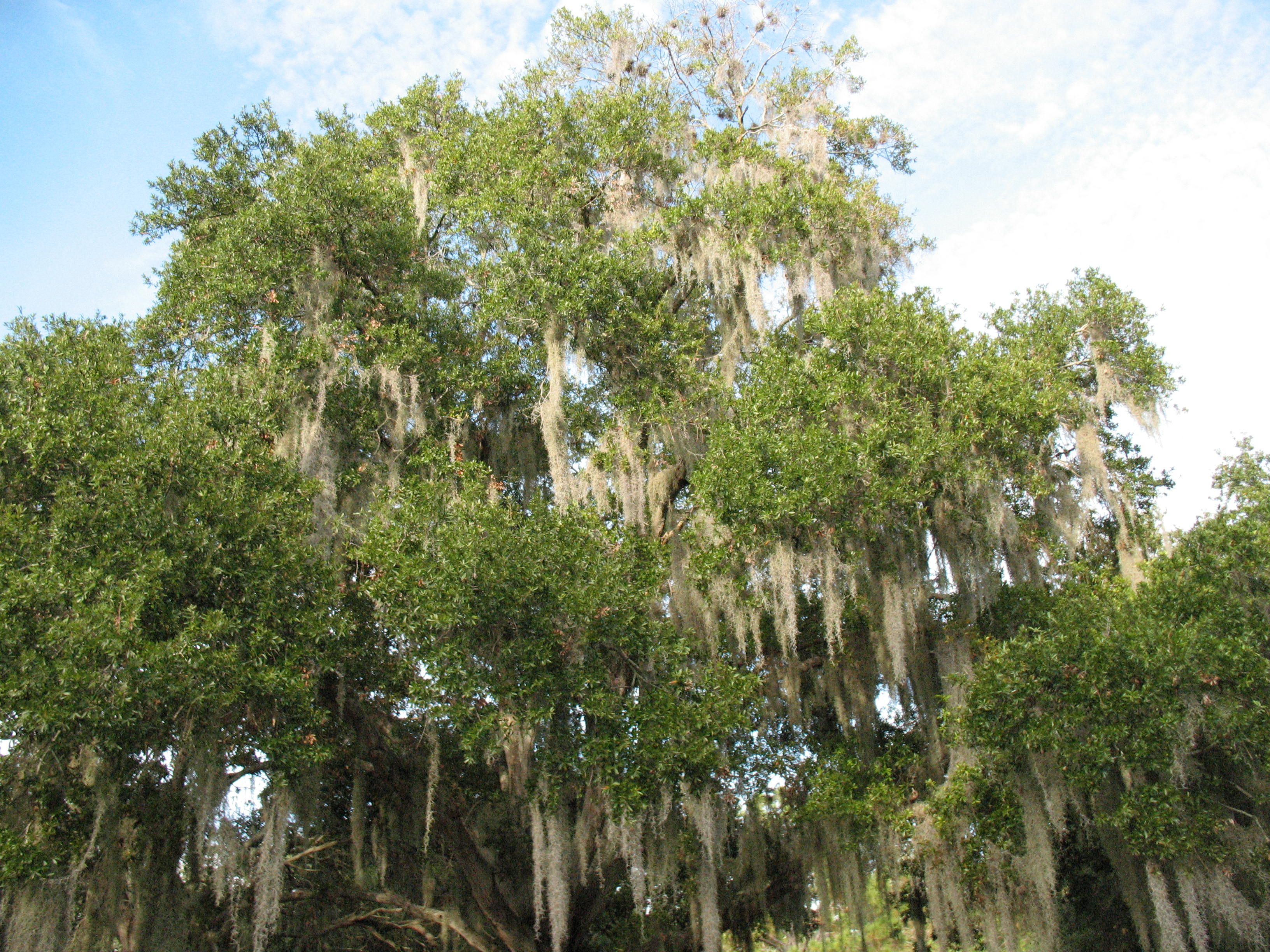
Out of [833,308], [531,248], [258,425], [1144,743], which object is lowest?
[1144,743]

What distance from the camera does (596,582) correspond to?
9.24 m

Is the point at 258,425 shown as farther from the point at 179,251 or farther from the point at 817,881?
the point at 817,881

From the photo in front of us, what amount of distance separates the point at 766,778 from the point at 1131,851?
155 inches

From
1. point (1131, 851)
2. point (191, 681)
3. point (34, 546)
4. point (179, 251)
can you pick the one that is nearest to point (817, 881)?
point (1131, 851)

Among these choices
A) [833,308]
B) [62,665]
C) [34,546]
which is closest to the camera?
[62,665]

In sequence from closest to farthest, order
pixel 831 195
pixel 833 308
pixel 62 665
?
1. pixel 62 665
2. pixel 833 308
3. pixel 831 195

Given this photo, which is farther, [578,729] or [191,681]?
[578,729]

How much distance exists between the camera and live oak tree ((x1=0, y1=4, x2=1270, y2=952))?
8.20 metres

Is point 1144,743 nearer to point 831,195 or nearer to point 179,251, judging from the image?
point 831,195

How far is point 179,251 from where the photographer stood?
38.9ft

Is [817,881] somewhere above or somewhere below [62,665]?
below

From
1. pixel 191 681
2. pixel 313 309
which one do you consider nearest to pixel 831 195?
pixel 313 309

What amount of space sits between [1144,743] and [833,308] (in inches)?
223

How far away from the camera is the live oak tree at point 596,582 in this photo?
8.20 m
